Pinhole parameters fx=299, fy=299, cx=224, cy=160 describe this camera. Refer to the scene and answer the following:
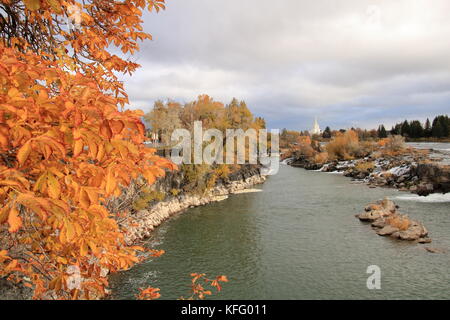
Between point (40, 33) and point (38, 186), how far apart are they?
3.64 meters

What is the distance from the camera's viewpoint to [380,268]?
14.8m

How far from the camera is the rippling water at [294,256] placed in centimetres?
1297

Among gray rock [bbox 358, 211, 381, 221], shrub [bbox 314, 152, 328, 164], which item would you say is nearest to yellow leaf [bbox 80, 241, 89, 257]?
gray rock [bbox 358, 211, 381, 221]

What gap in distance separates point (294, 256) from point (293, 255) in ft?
0.52

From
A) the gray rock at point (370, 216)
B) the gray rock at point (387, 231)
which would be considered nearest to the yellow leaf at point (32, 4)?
the gray rock at point (387, 231)

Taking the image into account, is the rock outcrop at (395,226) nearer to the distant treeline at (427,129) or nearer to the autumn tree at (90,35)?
the autumn tree at (90,35)

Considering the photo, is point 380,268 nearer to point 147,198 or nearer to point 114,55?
point 114,55

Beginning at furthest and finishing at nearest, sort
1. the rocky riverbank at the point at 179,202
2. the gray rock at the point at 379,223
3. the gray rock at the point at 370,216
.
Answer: the gray rock at the point at 370,216 → the gray rock at the point at 379,223 → the rocky riverbank at the point at 179,202

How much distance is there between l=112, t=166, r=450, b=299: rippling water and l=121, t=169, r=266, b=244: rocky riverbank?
3.81 feet

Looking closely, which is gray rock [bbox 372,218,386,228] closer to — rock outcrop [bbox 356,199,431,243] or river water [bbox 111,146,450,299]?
rock outcrop [bbox 356,199,431,243]

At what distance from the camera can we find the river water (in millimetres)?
12969

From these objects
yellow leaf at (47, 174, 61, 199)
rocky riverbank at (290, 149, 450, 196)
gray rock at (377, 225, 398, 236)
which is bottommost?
gray rock at (377, 225, 398, 236)

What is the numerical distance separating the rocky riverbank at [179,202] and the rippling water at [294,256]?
116cm
